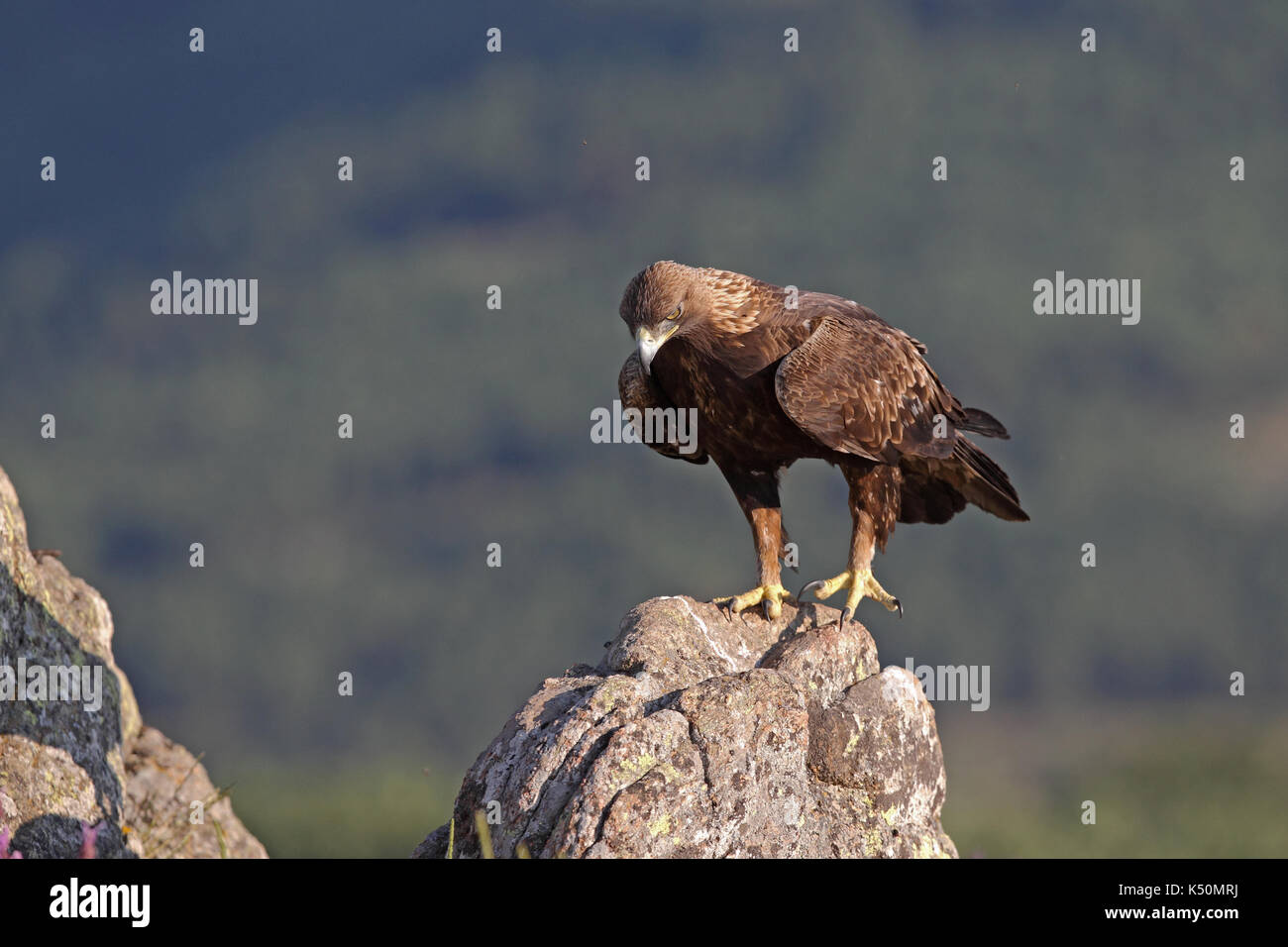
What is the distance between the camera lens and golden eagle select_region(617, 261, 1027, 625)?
23.0 ft

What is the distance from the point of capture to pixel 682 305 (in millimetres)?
6926

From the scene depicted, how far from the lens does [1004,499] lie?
8.14 metres

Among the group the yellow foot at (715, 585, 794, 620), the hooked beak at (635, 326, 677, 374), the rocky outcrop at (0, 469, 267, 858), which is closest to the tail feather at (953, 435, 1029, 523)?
the yellow foot at (715, 585, 794, 620)

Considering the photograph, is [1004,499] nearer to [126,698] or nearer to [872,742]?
[872,742]

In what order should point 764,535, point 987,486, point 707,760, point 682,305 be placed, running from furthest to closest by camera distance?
point 987,486 < point 764,535 < point 682,305 < point 707,760

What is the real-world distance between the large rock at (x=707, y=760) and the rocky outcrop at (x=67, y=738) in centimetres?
136

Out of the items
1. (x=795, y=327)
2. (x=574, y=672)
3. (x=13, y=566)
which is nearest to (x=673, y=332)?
(x=795, y=327)

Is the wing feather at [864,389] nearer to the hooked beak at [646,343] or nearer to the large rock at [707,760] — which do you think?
the hooked beak at [646,343]

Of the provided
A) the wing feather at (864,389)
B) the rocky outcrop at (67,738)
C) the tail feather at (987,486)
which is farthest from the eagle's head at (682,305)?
the rocky outcrop at (67,738)

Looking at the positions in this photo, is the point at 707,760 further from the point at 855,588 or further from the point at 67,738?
the point at 67,738

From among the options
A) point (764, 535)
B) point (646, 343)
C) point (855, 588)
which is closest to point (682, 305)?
point (646, 343)

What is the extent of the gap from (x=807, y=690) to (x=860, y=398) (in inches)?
73.1

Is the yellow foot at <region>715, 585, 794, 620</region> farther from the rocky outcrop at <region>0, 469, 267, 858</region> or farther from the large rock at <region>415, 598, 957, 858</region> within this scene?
the rocky outcrop at <region>0, 469, 267, 858</region>

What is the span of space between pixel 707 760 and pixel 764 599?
2.28 meters
